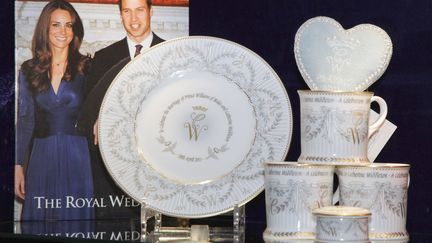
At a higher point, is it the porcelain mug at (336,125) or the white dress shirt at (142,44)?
the white dress shirt at (142,44)

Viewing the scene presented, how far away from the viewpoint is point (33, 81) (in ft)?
4.82

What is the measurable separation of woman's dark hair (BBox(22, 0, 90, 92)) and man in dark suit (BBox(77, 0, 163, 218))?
0.04 meters

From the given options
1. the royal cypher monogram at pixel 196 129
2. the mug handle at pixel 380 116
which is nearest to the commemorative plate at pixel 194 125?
the royal cypher monogram at pixel 196 129

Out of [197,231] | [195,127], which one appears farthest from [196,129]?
[197,231]

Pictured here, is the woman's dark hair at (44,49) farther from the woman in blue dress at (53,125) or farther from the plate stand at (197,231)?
the plate stand at (197,231)

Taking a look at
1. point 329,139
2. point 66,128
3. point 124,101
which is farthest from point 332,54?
point 66,128

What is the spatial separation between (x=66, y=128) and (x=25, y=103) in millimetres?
72

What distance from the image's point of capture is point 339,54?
135 centimetres

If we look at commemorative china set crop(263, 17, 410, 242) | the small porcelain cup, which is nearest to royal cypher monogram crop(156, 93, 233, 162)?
commemorative china set crop(263, 17, 410, 242)

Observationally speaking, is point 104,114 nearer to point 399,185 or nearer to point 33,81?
point 33,81

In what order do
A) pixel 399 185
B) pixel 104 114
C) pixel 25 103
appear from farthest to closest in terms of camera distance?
pixel 25 103
pixel 104 114
pixel 399 185

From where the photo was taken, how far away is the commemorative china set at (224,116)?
1299mm

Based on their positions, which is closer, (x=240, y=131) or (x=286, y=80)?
(x=240, y=131)

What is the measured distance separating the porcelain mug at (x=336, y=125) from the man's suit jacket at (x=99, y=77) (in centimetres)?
33
